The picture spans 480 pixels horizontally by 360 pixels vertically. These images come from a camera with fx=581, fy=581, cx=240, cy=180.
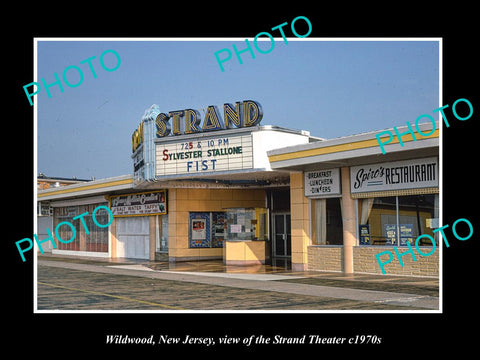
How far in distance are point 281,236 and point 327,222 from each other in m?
7.65

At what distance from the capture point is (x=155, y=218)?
29.6m

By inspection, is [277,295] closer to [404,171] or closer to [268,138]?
[404,171]

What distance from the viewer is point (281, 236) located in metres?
28.2

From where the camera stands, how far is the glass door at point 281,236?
2794 cm

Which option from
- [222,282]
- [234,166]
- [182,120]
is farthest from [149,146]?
[222,282]

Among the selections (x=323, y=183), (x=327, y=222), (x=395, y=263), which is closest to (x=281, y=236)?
(x=327, y=222)

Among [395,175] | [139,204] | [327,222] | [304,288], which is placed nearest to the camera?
[304,288]

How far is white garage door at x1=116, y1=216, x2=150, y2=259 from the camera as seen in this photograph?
30.7 m

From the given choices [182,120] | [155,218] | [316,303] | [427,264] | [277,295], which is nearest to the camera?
[316,303]

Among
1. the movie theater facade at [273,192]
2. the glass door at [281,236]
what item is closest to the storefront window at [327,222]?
the movie theater facade at [273,192]

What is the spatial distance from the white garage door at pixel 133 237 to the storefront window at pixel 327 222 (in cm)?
1200

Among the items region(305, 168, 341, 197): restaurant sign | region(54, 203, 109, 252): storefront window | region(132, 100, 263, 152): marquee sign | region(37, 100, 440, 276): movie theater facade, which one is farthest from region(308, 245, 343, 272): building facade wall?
region(54, 203, 109, 252): storefront window

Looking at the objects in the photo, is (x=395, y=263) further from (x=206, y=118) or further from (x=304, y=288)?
(x=206, y=118)

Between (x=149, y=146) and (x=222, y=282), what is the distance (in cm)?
862
